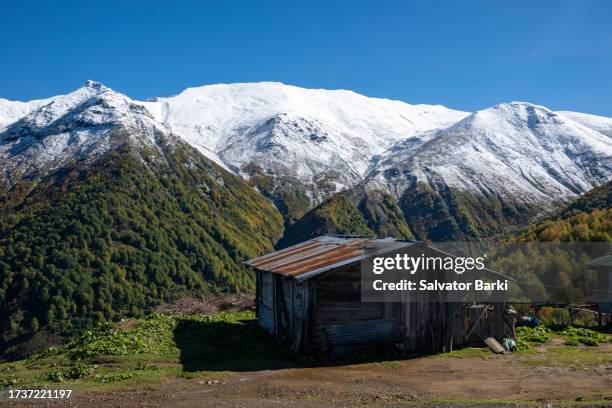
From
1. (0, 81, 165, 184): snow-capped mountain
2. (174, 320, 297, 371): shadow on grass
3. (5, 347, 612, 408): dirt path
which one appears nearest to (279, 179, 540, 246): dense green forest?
(0, 81, 165, 184): snow-capped mountain

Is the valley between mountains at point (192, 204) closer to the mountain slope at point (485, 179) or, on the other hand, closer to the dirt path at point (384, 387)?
the mountain slope at point (485, 179)

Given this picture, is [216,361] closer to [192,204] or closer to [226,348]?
[226,348]

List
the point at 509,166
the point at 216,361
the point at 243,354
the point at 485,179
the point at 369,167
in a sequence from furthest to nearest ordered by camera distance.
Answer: the point at 369,167 → the point at 509,166 → the point at 485,179 → the point at 243,354 → the point at 216,361

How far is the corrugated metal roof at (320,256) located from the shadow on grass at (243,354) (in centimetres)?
329

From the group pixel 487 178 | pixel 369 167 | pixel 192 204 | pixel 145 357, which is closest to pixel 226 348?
pixel 145 357

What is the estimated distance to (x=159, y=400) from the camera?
15.2 meters

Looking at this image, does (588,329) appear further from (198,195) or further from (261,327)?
(198,195)

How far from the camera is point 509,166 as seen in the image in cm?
17800

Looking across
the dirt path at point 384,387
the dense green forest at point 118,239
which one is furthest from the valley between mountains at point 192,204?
the dirt path at point 384,387

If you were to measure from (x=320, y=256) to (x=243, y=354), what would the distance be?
602 cm

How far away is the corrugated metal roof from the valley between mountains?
32.8 metres

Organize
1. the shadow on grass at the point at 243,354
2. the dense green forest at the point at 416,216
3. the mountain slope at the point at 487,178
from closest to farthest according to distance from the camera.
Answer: the shadow on grass at the point at 243,354
the dense green forest at the point at 416,216
the mountain slope at the point at 487,178

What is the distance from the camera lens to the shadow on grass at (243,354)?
66.0 ft

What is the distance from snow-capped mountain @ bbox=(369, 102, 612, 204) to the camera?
550 feet
